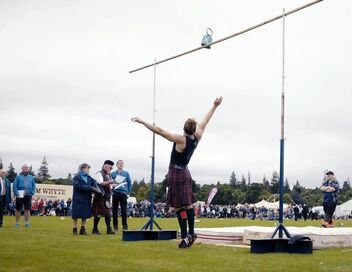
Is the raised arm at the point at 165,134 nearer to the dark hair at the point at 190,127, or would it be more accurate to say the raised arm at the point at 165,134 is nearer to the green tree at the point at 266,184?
the dark hair at the point at 190,127

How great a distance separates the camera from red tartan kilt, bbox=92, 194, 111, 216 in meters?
13.1

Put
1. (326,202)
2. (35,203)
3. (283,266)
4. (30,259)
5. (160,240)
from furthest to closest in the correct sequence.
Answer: (35,203) → (326,202) → (160,240) → (30,259) → (283,266)

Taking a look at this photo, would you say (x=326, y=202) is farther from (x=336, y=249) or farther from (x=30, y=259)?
(x=30, y=259)

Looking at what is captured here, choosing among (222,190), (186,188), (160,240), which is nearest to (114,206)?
(160,240)

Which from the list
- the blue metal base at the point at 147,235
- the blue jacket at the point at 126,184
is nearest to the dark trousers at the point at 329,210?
the blue jacket at the point at 126,184

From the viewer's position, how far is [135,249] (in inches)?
317

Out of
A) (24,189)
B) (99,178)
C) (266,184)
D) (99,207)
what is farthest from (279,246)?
(266,184)

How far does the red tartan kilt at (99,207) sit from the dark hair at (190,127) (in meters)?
5.36

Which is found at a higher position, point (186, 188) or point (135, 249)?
point (186, 188)

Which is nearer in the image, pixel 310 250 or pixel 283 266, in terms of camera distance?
pixel 283 266

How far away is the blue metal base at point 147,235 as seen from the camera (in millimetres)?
10031

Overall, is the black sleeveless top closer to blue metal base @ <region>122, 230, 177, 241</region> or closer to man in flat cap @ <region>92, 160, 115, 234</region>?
blue metal base @ <region>122, 230, 177, 241</region>

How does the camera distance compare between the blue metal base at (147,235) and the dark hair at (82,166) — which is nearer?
the blue metal base at (147,235)

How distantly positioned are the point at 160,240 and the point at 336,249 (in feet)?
11.6
